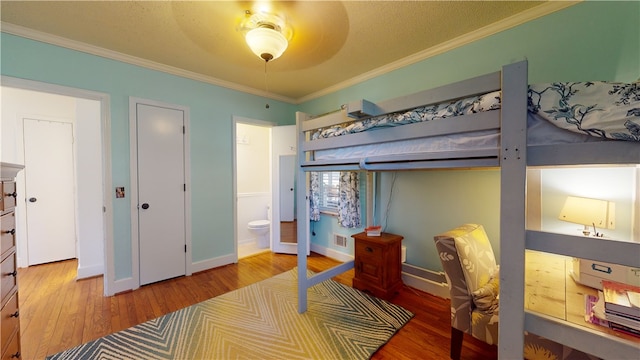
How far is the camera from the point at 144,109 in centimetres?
262

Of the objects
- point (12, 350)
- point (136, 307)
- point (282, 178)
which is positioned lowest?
point (136, 307)

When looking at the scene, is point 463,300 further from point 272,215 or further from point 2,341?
point 272,215

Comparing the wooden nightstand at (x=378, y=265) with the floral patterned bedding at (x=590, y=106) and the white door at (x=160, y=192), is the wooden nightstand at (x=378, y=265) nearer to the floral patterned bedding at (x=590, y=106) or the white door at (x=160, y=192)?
the floral patterned bedding at (x=590, y=106)

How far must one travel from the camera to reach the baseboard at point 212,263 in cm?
298

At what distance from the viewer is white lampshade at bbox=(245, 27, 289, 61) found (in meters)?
1.68

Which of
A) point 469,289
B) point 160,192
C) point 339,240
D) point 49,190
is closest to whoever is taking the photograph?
point 469,289

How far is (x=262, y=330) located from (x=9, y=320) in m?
1.40

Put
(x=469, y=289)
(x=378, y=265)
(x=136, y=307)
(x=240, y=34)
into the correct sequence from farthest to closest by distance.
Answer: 1. (x=378, y=265)
2. (x=136, y=307)
3. (x=240, y=34)
4. (x=469, y=289)

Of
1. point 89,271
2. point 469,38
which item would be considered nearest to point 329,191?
point 469,38

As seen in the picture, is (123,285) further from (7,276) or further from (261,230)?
(261,230)

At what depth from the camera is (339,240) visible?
3.39 metres

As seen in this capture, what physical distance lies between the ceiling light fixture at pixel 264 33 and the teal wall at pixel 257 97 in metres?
1.46

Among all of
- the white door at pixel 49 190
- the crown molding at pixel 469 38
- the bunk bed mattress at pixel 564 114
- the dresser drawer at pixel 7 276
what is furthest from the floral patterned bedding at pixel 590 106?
the white door at pixel 49 190

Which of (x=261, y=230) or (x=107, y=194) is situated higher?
(x=107, y=194)
